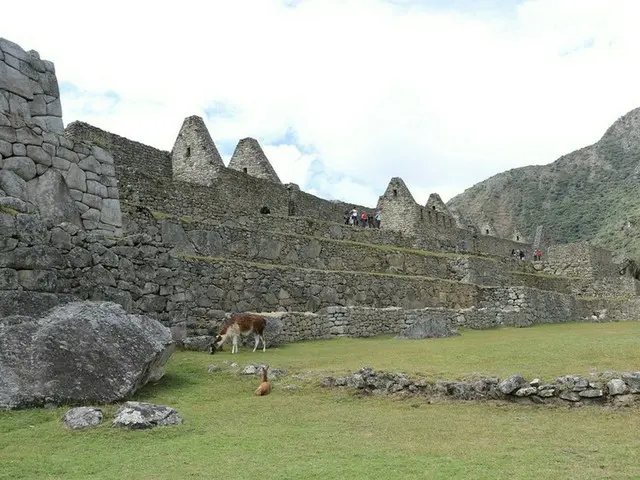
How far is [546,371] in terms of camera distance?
25.4 feet

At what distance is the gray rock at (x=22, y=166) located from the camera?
8.22m

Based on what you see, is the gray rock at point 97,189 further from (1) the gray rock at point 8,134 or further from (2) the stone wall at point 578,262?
(2) the stone wall at point 578,262

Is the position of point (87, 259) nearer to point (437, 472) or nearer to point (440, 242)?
point (437, 472)

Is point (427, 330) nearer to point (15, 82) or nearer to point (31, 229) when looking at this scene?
point (31, 229)

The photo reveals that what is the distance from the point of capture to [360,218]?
32.3 meters

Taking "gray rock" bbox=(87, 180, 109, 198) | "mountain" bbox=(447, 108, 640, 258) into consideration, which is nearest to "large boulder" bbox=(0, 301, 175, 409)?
"gray rock" bbox=(87, 180, 109, 198)

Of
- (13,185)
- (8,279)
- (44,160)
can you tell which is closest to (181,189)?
(44,160)

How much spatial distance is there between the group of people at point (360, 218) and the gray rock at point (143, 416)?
2359cm

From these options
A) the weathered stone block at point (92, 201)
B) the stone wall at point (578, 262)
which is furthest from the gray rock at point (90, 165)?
the stone wall at point (578, 262)

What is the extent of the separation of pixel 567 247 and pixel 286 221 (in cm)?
2245

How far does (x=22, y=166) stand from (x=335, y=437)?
19.2 feet

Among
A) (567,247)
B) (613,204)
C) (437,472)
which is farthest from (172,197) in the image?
(613,204)

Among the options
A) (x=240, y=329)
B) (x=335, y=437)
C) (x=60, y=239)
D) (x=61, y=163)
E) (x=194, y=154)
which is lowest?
(x=335, y=437)

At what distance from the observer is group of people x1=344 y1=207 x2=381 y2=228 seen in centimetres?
3109
